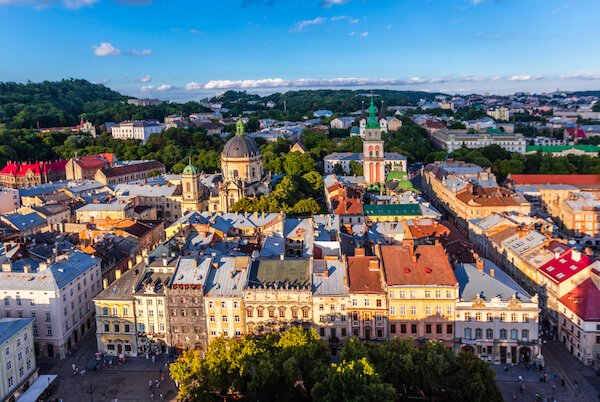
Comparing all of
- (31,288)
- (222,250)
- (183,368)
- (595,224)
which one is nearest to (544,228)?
(595,224)

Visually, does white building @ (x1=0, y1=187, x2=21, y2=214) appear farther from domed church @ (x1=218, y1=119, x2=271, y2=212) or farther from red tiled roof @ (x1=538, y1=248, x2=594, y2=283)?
red tiled roof @ (x1=538, y1=248, x2=594, y2=283)

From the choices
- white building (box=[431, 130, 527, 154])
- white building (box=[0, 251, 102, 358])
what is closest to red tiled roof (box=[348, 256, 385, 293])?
white building (box=[0, 251, 102, 358])

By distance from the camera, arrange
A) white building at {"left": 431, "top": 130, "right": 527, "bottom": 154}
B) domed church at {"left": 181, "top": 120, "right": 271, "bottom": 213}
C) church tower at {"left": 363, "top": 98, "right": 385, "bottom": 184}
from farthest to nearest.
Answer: white building at {"left": 431, "top": 130, "right": 527, "bottom": 154}
church tower at {"left": 363, "top": 98, "right": 385, "bottom": 184}
domed church at {"left": 181, "top": 120, "right": 271, "bottom": 213}

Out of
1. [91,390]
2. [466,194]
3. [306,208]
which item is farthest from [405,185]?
[91,390]

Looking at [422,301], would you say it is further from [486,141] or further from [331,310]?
[486,141]

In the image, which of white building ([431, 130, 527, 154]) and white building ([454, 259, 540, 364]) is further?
white building ([431, 130, 527, 154])

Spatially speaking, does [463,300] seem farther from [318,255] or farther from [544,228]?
[544,228]

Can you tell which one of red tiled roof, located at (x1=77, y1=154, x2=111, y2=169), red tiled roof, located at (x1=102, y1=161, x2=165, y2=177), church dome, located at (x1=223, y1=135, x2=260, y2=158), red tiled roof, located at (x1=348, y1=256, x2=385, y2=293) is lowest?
red tiled roof, located at (x1=348, y1=256, x2=385, y2=293)
